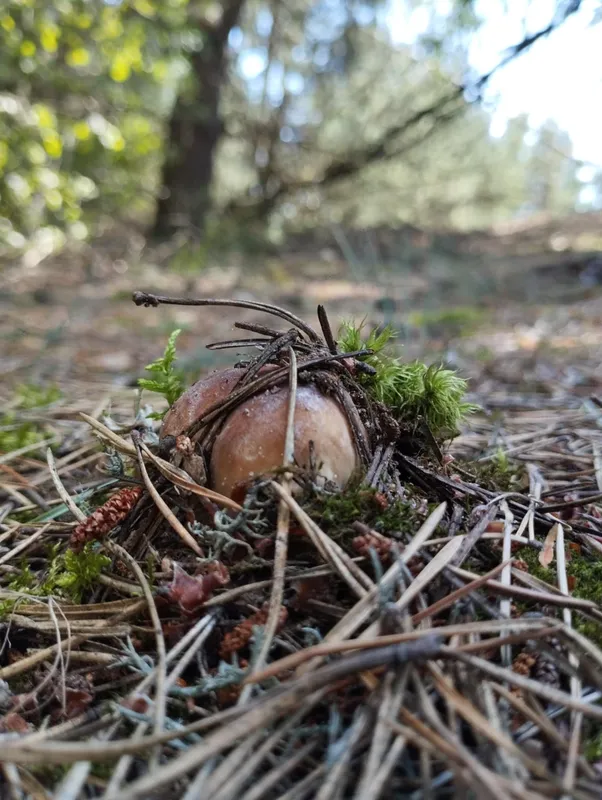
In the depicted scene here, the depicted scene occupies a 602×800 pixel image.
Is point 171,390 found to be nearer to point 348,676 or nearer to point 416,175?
point 348,676

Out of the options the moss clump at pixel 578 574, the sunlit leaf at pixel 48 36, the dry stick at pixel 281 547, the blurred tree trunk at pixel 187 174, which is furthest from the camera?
the blurred tree trunk at pixel 187 174

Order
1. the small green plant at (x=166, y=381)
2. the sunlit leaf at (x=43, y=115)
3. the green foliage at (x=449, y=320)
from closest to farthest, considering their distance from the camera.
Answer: the small green plant at (x=166, y=381) < the green foliage at (x=449, y=320) < the sunlit leaf at (x=43, y=115)

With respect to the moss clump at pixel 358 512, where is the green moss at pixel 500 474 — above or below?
above

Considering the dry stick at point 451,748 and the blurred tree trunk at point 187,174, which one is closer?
the dry stick at point 451,748

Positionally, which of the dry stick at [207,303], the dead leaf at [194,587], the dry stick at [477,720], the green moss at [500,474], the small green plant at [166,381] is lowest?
the dry stick at [477,720]

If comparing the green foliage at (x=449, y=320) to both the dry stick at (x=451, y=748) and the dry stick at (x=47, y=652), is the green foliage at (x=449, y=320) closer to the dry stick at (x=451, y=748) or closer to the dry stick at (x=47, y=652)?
the dry stick at (x=47, y=652)

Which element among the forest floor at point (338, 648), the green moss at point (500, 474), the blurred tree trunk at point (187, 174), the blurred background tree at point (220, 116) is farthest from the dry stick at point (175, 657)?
the blurred tree trunk at point (187, 174)

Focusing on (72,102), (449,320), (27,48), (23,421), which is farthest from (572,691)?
(72,102)

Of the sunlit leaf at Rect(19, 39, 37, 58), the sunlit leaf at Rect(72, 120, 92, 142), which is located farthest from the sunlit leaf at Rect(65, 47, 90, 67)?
the sunlit leaf at Rect(19, 39, 37, 58)
